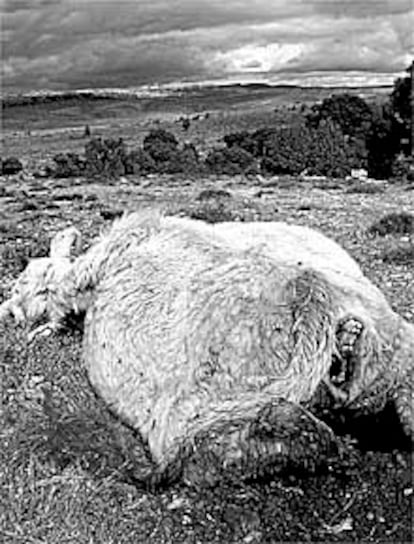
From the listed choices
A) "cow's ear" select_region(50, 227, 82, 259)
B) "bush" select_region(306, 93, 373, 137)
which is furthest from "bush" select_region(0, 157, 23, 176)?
"cow's ear" select_region(50, 227, 82, 259)

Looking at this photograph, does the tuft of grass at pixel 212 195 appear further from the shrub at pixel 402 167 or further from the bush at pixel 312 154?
the bush at pixel 312 154

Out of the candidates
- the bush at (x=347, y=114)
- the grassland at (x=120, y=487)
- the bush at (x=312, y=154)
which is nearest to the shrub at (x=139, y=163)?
the bush at (x=312, y=154)

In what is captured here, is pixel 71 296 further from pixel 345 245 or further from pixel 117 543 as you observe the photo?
pixel 345 245

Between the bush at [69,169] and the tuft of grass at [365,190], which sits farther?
the bush at [69,169]

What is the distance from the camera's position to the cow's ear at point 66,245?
822cm

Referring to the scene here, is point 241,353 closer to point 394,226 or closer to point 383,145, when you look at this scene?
point 394,226

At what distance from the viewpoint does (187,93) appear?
198125 mm

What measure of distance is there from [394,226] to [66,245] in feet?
23.7

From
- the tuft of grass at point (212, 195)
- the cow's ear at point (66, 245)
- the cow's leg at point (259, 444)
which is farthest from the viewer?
the tuft of grass at point (212, 195)

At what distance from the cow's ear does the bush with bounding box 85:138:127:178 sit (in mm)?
31939

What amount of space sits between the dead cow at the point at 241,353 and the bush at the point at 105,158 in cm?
3513

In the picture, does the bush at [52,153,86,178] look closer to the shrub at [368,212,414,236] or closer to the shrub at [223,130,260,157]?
the shrub at [223,130,260,157]

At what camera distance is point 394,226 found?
14211 millimetres

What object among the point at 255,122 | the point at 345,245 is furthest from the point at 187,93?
the point at 345,245
